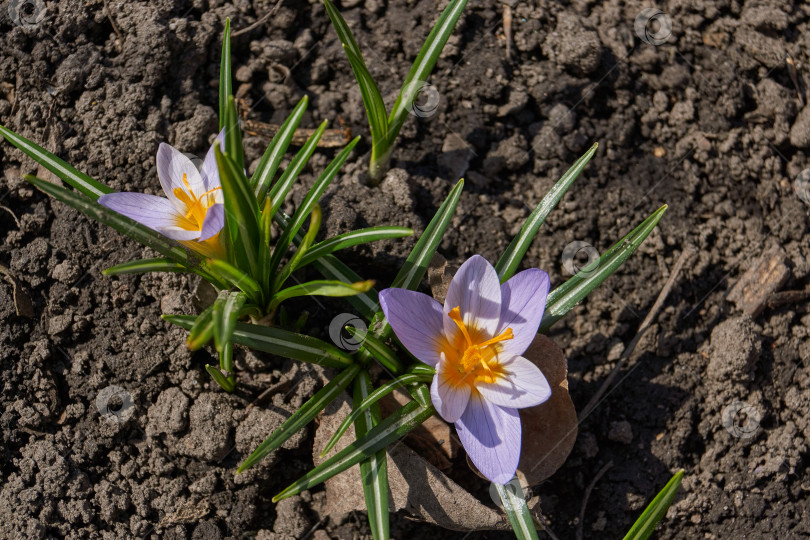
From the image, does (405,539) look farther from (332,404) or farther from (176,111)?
(176,111)

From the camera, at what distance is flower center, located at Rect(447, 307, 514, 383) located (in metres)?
1.86

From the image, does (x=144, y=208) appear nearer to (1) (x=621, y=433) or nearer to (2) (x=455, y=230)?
(2) (x=455, y=230)

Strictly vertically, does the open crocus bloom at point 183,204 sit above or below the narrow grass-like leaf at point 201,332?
above

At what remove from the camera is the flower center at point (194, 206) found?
6.21 ft

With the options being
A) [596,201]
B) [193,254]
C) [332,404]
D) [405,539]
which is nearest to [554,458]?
[405,539]

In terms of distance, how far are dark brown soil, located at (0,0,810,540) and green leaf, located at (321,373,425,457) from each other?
0.84 feet

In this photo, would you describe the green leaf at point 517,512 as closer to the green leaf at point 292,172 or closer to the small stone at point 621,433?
the small stone at point 621,433

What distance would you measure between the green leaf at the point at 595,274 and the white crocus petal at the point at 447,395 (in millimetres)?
386

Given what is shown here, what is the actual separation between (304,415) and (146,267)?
586 mm

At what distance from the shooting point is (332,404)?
2.12 m

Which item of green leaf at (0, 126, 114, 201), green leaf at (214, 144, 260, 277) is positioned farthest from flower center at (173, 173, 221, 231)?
green leaf at (0, 126, 114, 201)

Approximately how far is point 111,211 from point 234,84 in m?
1.04

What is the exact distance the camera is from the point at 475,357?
188 centimetres

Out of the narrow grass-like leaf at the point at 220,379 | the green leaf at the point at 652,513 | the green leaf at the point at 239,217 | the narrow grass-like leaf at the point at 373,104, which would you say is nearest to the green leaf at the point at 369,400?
the narrow grass-like leaf at the point at 220,379
